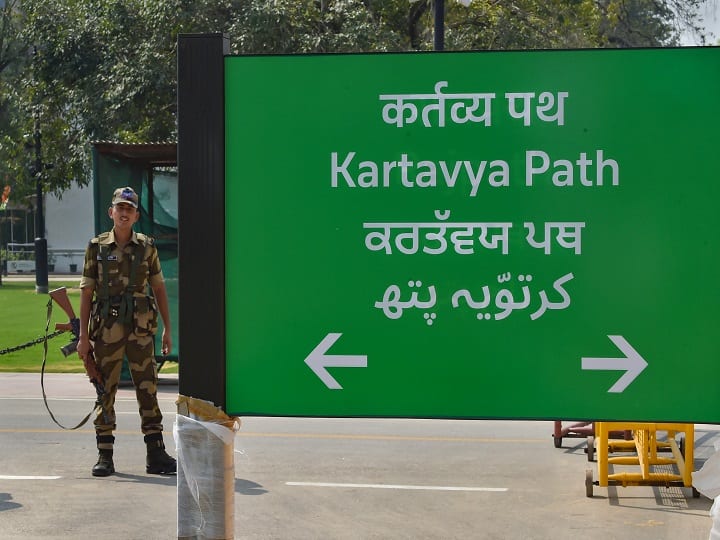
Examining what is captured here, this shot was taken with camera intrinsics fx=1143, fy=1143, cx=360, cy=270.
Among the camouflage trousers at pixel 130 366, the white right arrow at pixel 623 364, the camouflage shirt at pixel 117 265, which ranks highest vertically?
the camouflage shirt at pixel 117 265

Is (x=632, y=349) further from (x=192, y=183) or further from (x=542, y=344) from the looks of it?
(x=192, y=183)

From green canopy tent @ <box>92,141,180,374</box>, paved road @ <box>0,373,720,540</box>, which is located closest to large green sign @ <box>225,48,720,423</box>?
paved road @ <box>0,373,720,540</box>

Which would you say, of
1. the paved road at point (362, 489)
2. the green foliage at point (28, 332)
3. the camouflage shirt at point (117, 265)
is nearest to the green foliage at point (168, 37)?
the green foliage at point (28, 332)

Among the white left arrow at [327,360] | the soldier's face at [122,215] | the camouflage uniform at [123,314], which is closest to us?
the white left arrow at [327,360]

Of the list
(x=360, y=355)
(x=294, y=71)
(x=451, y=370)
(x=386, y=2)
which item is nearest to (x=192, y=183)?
(x=294, y=71)

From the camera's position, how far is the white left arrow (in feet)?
11.4

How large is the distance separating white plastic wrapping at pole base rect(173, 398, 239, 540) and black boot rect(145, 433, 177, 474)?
492 centimetres

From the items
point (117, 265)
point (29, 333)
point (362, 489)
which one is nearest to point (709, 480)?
point (362, 489)

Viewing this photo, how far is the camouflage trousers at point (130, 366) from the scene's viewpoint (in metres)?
8.12

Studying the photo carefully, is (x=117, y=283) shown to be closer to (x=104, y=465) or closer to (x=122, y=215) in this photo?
(x=122, y=215)

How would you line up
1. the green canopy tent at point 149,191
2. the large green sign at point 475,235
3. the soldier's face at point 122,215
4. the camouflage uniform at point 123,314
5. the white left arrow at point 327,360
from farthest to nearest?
the green canopy tent at point 149,191 < the camouflage uniform at point 123,314 < the soldier's face at point 122,215 < the white left arrow at point 327,360 < the large green sign at point 475,235

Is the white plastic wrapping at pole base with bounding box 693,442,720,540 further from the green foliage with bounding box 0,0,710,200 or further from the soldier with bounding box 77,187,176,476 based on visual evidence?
the green foliage with bounding box 0,0,710,200

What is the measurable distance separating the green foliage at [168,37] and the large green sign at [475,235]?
58.1ft

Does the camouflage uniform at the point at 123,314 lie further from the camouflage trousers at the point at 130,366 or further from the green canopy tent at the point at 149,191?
the green canopy tent at the point at 149,191
